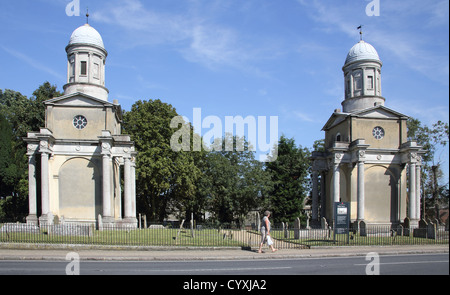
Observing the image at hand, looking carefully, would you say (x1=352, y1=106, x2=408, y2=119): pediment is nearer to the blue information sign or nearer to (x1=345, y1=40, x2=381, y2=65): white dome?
(x1=345, y1=40, x2=381, y2=65): white dome

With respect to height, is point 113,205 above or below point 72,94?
below

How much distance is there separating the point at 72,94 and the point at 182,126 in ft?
47.3

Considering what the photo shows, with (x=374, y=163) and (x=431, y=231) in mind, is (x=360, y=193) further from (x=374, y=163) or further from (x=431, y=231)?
(x=431, y=231)

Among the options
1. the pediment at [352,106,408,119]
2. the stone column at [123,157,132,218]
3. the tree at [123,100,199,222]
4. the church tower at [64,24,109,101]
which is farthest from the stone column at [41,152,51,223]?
the pediment at [352,106,408,119]

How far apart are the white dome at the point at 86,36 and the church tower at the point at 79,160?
466 centimetres

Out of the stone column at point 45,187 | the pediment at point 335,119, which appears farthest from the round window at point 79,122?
the pediment at point 335,119

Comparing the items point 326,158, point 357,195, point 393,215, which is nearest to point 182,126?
point 326,158

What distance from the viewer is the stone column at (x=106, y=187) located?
34.4 metres

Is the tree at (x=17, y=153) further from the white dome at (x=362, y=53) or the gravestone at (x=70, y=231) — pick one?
the white dome at (x=362, y=53)

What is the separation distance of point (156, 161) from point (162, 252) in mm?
25214

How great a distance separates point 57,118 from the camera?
37.1 m

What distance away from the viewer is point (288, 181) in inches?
2194

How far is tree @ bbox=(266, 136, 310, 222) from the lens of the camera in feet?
178

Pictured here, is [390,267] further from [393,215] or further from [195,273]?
[393,215]
